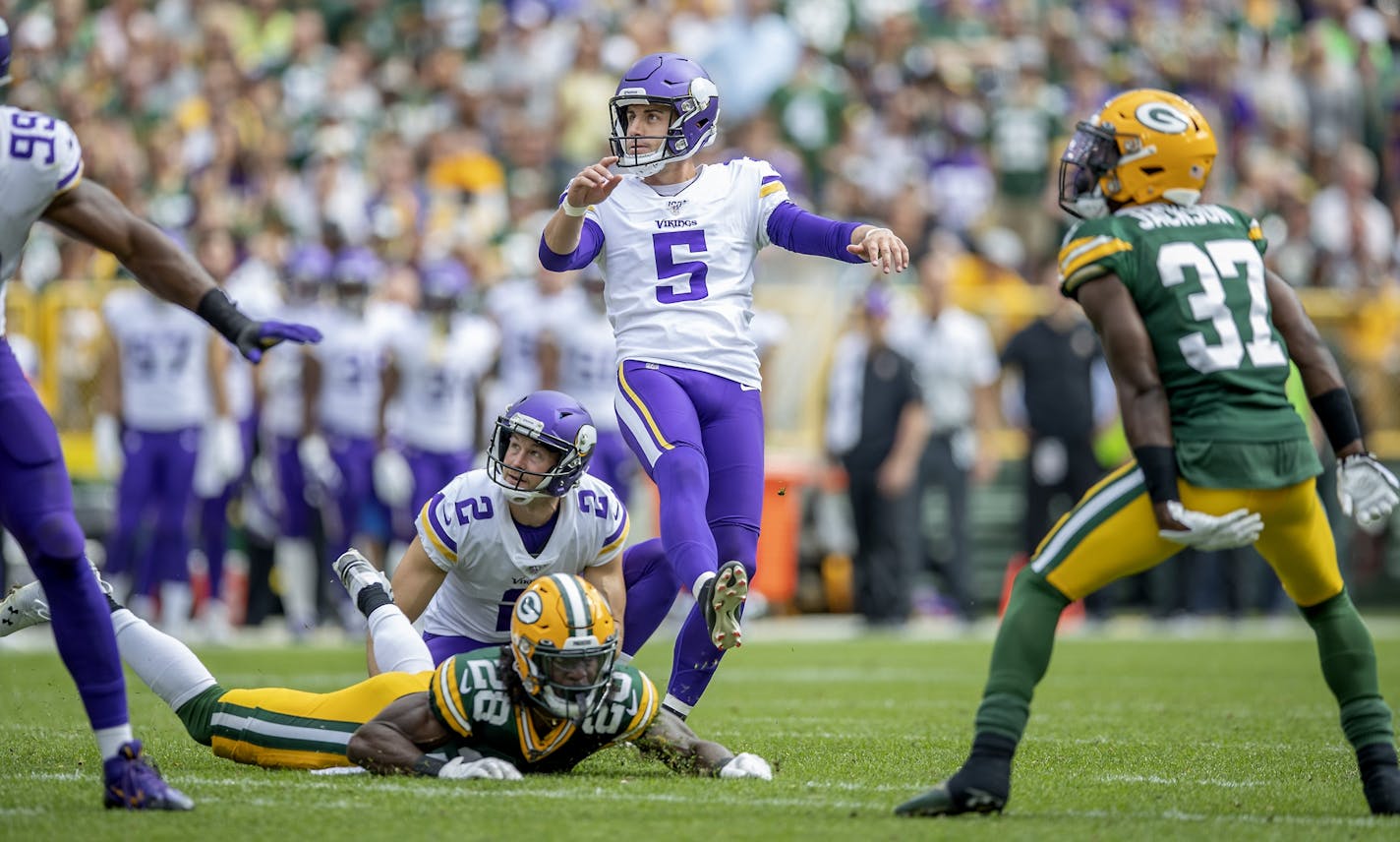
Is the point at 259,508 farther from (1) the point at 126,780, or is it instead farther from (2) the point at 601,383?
(1) the point at 126,780

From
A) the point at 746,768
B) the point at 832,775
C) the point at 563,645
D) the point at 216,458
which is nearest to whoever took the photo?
the point at 563,645

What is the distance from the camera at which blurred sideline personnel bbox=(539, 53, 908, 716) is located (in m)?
5.80

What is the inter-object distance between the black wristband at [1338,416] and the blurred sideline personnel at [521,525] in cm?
221

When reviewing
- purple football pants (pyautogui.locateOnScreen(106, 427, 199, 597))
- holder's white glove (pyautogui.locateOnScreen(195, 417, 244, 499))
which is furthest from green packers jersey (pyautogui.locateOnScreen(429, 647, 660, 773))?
holder's white glove (pyautogui.locateOnScreen(195, 417, 244, 499))

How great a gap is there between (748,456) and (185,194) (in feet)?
31.8

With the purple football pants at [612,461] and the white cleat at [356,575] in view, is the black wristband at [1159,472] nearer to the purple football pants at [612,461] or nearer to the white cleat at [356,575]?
the white cleat at [356,575]

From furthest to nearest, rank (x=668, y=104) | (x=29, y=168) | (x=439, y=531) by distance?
1. (x=668, y=104)
2. (x=439, y=531)
3. (x=29, y=168)

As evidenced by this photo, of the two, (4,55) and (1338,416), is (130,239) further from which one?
(1338,416)

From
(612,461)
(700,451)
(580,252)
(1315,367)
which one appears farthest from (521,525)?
(612,461)

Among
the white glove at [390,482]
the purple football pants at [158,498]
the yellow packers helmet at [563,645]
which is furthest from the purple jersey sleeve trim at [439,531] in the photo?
the white glove at [390,482]

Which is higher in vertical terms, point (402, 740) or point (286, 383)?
point (286, 383)

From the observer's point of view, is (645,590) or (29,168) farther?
(645,590)

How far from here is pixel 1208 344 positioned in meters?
4.62

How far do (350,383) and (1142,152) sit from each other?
8484 millimetres
